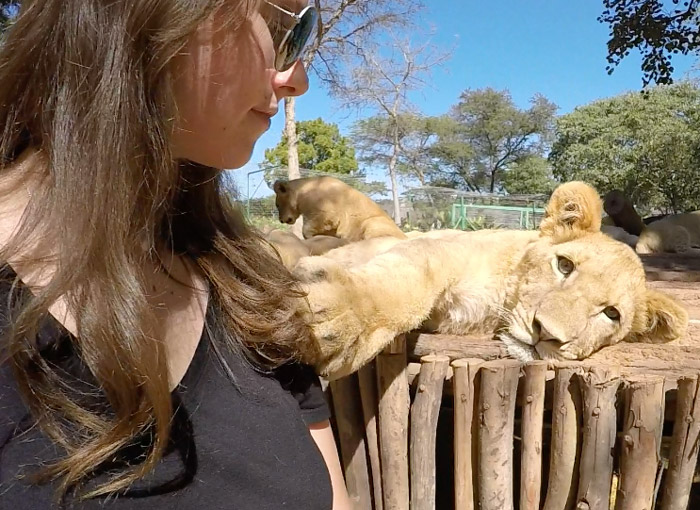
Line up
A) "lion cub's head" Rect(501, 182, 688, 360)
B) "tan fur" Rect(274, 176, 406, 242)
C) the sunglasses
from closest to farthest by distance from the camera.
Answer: the sunglasses, "lion cub's head" Rect(501, 182, 688, 360), "tan fur" Rect(274, 176, 406, 242)

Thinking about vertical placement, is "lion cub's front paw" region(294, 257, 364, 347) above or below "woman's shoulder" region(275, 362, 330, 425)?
above

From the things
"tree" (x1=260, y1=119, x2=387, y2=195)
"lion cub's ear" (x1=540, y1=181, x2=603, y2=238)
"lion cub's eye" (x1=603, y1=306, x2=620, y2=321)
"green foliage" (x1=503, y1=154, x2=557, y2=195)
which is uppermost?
"tree" (x1=260, y1=119, x2=387, y2=195)

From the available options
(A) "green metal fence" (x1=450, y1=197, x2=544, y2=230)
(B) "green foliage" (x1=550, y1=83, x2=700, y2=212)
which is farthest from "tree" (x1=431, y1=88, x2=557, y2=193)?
(A) "green metal fence" (x1=450, y1=197, x2=544, y2=230)

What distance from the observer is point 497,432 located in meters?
2.18

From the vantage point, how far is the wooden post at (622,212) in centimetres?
831

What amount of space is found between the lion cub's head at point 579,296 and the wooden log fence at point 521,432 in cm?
10

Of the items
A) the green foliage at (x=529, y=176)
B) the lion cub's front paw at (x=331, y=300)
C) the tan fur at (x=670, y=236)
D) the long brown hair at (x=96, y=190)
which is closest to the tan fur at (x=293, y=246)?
the lion cub's front paw at (x=331, y=300)

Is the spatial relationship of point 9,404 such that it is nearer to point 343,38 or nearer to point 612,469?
point 612,469

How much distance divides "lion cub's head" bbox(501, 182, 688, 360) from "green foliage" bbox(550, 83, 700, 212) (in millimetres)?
21498

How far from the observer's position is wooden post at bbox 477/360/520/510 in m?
2.12

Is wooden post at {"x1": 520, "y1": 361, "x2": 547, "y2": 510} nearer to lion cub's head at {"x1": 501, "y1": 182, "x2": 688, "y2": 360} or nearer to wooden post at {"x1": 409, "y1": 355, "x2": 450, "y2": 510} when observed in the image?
lion cub's head at {"x1": 501, "y1": 182, "x2": 688, "y2": 360}

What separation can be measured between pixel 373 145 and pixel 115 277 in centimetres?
3363

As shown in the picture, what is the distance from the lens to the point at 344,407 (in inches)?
92.6

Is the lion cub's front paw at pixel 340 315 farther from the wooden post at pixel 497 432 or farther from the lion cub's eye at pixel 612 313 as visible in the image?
the lion cub's eye at pixel 612 313
